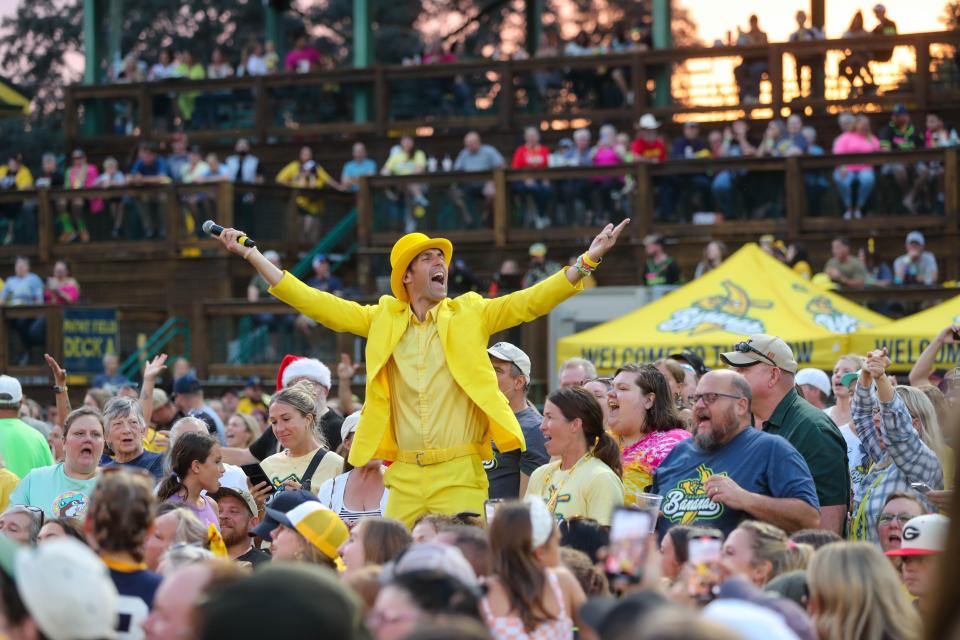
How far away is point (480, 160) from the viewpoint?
21188 mm

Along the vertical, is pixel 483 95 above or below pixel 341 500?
above

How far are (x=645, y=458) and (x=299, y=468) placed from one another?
1.94 m

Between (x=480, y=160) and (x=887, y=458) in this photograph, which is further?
(x=480, y=160)

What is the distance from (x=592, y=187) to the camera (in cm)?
1991

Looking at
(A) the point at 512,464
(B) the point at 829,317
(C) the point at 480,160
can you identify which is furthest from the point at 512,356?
(C) the point at 480,160

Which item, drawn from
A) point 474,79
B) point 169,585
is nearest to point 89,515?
point 169,585

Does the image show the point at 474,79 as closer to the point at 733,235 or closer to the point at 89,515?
the point at 733,235

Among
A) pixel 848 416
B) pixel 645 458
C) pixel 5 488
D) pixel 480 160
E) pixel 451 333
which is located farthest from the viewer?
pixel 480 160

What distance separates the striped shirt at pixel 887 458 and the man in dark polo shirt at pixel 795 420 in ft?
0.86

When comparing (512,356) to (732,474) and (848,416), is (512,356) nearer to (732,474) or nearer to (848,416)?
(732,474)

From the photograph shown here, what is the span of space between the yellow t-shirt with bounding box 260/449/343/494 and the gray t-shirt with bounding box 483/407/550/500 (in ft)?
2.61

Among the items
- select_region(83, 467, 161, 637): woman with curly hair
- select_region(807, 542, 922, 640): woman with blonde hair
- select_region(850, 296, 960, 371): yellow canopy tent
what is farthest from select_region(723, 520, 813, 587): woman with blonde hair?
select_region(850, 296, 960, 371): yellow canopy tent

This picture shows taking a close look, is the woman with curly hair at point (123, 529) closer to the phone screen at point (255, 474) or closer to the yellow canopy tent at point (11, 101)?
the phone screen at point (255, 474)

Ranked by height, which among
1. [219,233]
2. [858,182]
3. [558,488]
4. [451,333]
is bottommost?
[558,488]
